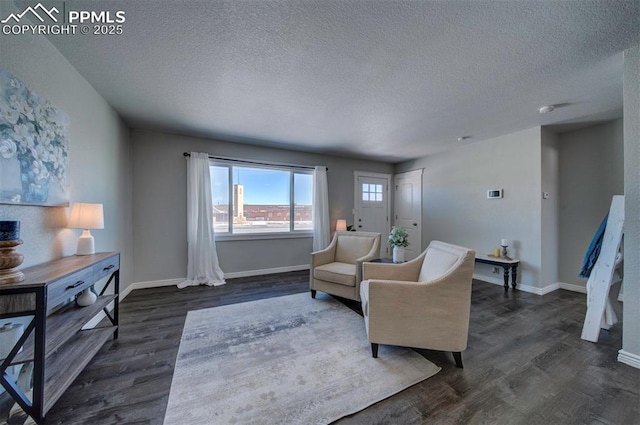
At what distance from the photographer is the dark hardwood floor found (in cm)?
136

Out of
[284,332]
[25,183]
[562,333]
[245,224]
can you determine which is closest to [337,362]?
[284,332]

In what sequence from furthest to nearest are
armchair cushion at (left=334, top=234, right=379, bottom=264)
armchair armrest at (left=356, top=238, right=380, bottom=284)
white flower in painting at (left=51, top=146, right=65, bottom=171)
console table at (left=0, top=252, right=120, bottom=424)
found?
armchair cushion at (left=334, top=234, right=379, bottom=264) < armchair armrest at (left=356, top=238, right=380, bottom=284) < white flower in painting at (left=51, top=146, right=65, bottom=171) < console table at (left=0, top=252, right=120, bottom=424)

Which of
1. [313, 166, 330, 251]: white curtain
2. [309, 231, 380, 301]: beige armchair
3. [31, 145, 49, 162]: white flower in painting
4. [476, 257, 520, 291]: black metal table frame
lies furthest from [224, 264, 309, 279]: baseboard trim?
[476, 257, 520, 291]: black metal table frame

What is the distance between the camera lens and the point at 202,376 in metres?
1.67

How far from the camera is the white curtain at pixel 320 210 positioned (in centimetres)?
478

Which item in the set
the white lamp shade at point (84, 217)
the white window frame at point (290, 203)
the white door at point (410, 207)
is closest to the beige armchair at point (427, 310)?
the white lamp shade at point (84, 217)

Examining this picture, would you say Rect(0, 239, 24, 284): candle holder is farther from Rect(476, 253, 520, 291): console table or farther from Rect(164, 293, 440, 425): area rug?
Rect(476, 253, 520, 291): console table

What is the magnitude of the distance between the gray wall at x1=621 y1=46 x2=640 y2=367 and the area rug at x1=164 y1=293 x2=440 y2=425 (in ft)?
5.12

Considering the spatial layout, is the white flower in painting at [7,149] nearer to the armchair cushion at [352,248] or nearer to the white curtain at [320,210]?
the armchair cushion at [352,248]

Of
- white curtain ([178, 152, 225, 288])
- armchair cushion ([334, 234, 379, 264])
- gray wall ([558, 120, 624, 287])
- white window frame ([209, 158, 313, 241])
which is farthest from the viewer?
white window frame ([209, 158, 313, 241])

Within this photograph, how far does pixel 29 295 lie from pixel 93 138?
1.91 m

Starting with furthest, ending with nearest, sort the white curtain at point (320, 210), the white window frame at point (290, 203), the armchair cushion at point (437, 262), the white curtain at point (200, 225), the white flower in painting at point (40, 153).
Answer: the white curtain at point (320, 210)
the white window frame at point (290, 203)
the white curtain at point (200, 225)
the armchair cushion at point (437, 262)
the white flower in painting at point (40, 153)

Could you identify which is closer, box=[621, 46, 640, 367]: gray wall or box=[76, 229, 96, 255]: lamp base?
box=[621, 46, 640, 367]: gray wall

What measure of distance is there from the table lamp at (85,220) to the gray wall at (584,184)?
19.5 feet
